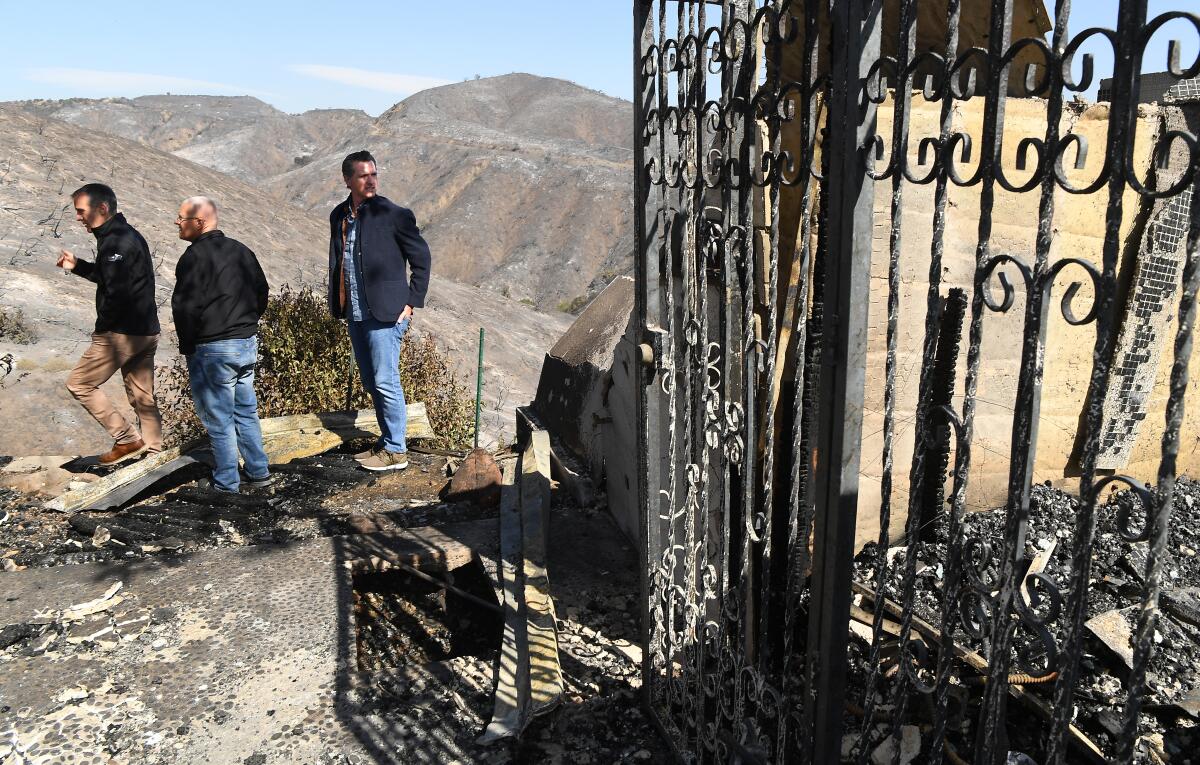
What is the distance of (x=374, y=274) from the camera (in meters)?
5.27

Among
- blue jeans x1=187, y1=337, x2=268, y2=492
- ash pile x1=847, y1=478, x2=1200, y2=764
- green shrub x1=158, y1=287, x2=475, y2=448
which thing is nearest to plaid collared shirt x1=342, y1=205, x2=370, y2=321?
blue jeans x1=187, y1=337, x2=268, y2=492

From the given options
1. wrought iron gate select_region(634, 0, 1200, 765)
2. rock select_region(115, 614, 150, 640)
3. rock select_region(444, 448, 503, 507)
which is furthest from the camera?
rock select_region(444, 448, 503, 507)

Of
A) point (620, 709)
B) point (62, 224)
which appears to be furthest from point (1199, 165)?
point (62, 224)

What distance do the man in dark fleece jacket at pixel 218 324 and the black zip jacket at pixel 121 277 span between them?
522 millimetres

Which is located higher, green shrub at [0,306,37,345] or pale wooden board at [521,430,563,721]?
green shrub at [0,306,37,345]

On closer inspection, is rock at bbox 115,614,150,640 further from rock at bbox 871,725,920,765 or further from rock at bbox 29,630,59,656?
rock at bbox 871,725,920,765

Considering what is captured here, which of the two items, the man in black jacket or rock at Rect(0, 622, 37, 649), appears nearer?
rock at Rect(0, 622, 37, 649)

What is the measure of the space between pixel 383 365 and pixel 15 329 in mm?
6128

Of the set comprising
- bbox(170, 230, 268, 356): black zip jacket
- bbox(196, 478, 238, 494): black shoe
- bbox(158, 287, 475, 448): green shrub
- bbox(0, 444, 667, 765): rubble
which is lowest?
bbox(0, 444, 667, 765): rubble

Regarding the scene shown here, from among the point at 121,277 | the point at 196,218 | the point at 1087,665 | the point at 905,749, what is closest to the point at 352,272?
the point at 196,218

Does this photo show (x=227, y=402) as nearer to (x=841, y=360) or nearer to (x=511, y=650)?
(x=511, y=650)

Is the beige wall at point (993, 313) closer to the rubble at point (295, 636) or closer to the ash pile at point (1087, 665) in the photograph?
the ash pile at point (1087, 665)

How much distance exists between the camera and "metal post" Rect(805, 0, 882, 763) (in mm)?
1631

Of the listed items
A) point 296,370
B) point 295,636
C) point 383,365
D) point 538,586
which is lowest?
point 295,636
